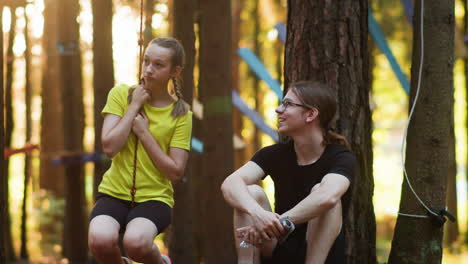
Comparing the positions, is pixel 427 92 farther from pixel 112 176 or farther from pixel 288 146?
pixel 112 176

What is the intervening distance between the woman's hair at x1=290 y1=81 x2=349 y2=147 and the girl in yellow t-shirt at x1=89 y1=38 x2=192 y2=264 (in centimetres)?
67

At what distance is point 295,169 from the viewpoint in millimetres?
A: 3658

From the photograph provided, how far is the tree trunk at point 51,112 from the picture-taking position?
13.7 meters

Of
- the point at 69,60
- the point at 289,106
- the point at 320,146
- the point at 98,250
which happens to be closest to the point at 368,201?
the point at 320,146

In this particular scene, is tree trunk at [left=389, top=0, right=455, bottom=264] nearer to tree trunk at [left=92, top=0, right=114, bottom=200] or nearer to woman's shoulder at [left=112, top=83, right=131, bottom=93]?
woman's shoulder at [left=112, top=83, right=131, bottom=93]

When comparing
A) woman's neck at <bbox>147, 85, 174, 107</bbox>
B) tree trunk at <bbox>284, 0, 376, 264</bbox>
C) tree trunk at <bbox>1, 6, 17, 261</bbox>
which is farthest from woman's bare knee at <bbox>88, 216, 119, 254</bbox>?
tree trunk at <bbox>1, 6, 17, 261</bbox>

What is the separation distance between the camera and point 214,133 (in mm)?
5734

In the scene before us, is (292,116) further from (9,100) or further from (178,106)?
(9,100)

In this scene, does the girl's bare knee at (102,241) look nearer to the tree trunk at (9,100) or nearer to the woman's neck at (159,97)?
the woman's neck at (159,97)

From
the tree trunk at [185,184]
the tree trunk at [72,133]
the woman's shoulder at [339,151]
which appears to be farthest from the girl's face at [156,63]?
the tree trunk at [72,133]

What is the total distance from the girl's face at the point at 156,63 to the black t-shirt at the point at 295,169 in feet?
2.35

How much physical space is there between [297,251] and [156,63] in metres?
1.29

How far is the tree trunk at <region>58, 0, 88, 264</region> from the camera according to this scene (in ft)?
25.5

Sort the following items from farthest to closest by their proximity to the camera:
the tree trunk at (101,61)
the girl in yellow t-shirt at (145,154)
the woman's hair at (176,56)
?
1. the tree trunk at (101,61)
2. the woman's hair at (176,56)
3. the girl in yellow t-shirt at (145,154)
